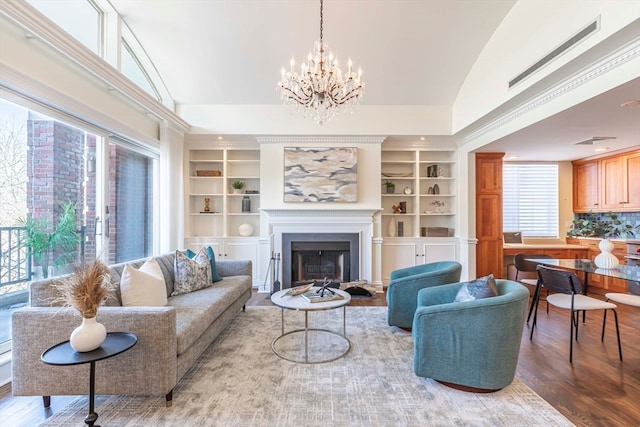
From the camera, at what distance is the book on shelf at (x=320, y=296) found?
107 inches

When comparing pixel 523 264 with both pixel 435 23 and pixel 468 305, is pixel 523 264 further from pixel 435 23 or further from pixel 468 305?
pixel 435 23

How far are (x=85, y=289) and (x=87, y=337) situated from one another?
0.88 feet

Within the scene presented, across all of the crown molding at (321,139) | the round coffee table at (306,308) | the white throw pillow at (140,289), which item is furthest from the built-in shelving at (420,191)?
the white throw pillow at (140,289)

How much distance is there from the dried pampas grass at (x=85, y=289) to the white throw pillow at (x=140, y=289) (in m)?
0.60

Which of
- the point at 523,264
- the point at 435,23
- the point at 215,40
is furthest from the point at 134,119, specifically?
the point at 523,264

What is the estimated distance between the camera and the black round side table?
1.58 metres

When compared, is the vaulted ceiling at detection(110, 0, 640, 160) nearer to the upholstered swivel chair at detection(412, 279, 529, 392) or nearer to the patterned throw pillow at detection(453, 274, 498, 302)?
the patterned throw pillow at detection(453, 274, 498, 302)

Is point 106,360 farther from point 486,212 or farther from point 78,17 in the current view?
point 486,212

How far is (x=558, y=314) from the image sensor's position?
12.5ft

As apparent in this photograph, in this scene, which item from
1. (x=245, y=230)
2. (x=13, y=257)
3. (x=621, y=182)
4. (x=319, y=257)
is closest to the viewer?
(x=13, y=257)

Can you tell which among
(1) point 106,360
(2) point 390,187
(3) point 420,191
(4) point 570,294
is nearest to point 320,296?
(1) point 106,360

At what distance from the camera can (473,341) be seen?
207 centimetres

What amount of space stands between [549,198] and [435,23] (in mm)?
4265

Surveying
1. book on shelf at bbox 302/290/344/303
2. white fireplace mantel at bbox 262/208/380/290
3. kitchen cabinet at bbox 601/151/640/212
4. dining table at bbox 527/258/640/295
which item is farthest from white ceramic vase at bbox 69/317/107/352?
kitchen cabinet at bbox 601/151/640/212
